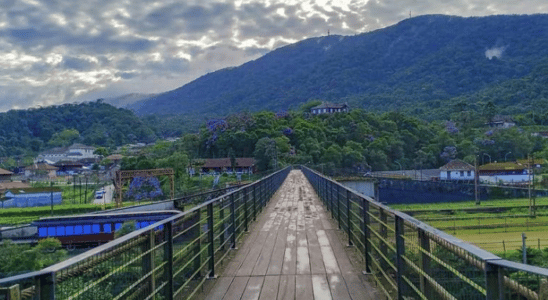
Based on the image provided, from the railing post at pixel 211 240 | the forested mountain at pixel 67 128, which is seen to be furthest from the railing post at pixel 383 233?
the forested mountain at pixel 67 128

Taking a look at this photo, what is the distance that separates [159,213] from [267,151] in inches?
1486

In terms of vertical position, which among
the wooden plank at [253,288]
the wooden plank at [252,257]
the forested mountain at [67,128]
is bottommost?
the wooden plank at [252,257]

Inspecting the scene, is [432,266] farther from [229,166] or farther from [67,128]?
[67,128]

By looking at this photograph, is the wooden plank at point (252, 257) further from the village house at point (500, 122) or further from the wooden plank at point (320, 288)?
the village house at point (500, 122)

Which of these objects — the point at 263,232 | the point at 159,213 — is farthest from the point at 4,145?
the point at 263,232

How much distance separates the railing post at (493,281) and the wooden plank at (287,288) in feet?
10.5

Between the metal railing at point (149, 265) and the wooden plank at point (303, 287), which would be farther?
the wooden plank at point (303, 287)

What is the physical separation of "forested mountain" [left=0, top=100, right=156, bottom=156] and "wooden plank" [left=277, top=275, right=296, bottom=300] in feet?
483

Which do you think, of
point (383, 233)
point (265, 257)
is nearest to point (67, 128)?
point (265, 257)

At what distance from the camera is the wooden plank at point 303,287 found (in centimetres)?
529

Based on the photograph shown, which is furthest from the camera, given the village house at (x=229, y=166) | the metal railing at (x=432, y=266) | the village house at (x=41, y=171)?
the village house at (x=41, y=171)

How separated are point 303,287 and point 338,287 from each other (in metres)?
0.39

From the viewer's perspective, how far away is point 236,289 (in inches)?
224

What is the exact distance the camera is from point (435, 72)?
188250mm
